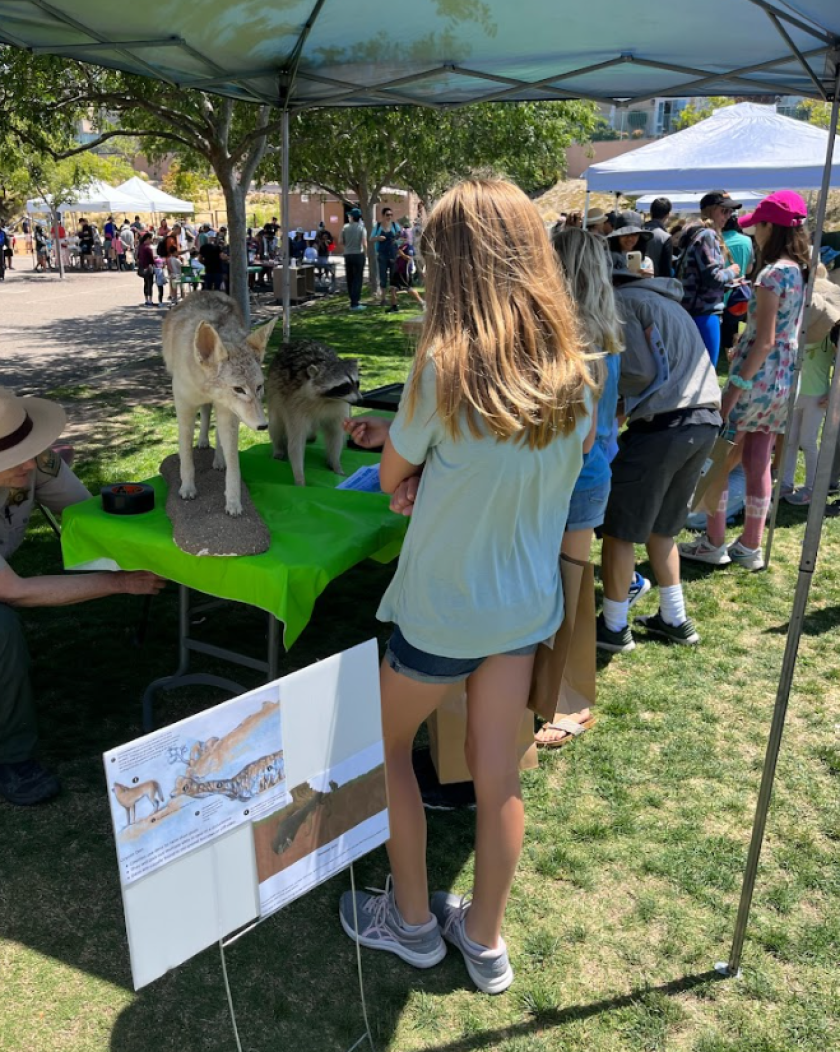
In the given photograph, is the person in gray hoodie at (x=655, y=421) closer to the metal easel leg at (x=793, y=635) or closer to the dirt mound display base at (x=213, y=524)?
the metal easel leg at (x=793, y=635)

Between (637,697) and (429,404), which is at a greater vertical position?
(429,404)

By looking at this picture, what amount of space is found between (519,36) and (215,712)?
403 cm

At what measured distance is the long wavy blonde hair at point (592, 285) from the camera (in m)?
2.98

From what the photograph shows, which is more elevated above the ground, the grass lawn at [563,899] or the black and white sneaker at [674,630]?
the black and white sneaker at [674,630]

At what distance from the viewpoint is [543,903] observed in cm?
280

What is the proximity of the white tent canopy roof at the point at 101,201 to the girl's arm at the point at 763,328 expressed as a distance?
2914cm

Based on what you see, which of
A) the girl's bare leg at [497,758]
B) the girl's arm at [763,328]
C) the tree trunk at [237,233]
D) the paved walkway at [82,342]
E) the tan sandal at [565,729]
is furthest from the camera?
the tree trunk at [237,233]

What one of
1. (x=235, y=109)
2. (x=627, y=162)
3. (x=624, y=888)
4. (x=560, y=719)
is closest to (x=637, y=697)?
(x=560, y=719)

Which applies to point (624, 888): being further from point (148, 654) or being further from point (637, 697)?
point (148, 654)

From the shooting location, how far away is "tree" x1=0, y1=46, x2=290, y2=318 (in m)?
10.5

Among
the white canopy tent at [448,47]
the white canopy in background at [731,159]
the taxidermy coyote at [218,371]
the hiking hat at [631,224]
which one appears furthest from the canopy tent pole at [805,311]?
the white canopy in background at [731,159]

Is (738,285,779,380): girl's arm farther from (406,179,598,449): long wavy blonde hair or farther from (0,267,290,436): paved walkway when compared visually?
(0,267,290,436): paved walkway

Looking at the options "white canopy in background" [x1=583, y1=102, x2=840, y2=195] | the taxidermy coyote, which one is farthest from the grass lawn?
"white canopy in background" [x1=583, y1=102, x2=840, y2=195]

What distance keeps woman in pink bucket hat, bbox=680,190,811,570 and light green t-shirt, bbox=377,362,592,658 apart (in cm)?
335
